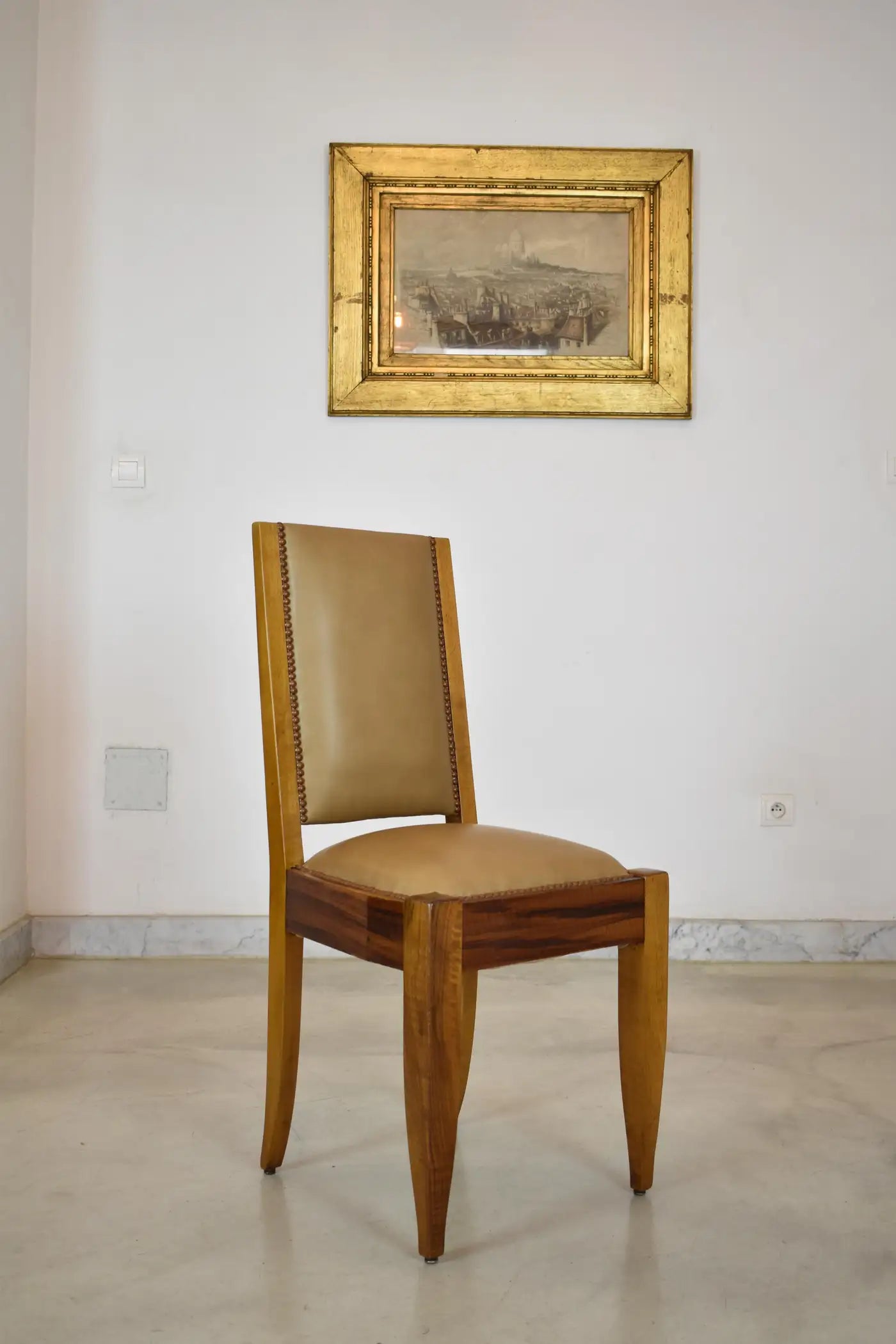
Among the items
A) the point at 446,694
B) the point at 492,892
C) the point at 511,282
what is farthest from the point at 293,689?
the point at 511,282

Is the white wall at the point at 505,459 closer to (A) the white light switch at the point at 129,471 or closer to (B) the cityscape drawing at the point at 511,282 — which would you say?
(A) the white light switch at the point at 129,471

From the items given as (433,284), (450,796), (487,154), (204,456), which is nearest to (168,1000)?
(450,796)

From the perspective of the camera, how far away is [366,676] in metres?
1.65

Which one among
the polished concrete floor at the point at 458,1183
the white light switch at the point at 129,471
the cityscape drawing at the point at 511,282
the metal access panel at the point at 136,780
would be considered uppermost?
the cityscape drawing at the point at 511,282

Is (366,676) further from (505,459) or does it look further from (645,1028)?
(505,459)

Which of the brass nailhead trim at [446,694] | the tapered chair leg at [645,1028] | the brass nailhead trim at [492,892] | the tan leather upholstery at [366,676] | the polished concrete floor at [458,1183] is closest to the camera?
the polished concrete floor at [458,1183]

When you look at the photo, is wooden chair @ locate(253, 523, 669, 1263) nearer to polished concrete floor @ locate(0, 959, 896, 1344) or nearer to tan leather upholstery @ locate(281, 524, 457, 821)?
tan leather upholstery @ locate(281, 524, 457, 821)

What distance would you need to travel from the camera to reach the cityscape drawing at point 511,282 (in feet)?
9.16

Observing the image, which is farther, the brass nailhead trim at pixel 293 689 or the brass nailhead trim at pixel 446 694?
the brass nailhead trim at pixel 446 694

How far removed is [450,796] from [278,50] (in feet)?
6.98

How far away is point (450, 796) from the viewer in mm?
1748

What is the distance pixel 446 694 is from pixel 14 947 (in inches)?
58.9

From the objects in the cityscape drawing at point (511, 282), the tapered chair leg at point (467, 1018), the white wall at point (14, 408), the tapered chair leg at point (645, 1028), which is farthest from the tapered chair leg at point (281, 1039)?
the cityscape drawing at point (511, 282)

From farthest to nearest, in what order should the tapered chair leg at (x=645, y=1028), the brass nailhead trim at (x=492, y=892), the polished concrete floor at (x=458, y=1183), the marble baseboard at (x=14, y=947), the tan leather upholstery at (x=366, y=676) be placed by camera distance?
the marble baseboard at (x=14, y=947) < the tan leather upholstery at (x=366, y=676) < the tapered chair leg at (x=645, y=1028) < the brass nailhead trim at (x=492, y=892) < the polished concrete floor at (x=458, y=1183)
